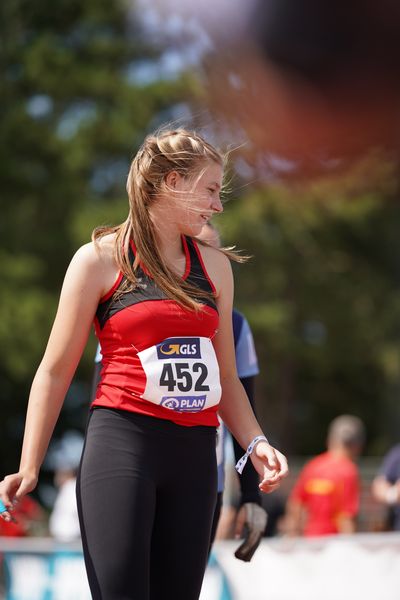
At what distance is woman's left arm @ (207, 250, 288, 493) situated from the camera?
292cm

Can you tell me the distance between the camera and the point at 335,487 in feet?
28.4

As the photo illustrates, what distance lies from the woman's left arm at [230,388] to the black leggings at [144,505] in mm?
153

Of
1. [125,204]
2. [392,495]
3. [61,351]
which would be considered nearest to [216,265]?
[61,351]

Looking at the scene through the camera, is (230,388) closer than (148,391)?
No

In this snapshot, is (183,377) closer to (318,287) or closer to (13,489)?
(13,489)

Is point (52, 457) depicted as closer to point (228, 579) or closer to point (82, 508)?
point (228, 579)

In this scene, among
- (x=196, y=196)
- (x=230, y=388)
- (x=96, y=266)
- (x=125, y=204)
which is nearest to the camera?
(x=96, y=266)

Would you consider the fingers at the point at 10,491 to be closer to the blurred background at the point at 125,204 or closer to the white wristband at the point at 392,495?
the white wristband at the point at 392,495

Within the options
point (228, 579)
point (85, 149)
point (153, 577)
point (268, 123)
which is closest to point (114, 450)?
point (153, 577)

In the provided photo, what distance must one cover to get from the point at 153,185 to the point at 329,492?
6.15 meters

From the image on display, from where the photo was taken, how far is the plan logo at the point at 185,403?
2.72 m

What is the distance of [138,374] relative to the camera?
107 inches

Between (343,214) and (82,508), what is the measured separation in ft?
62.2

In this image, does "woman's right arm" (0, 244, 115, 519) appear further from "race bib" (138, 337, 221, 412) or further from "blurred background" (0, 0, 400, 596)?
"blurred background" (0, 0, 400, 596)
